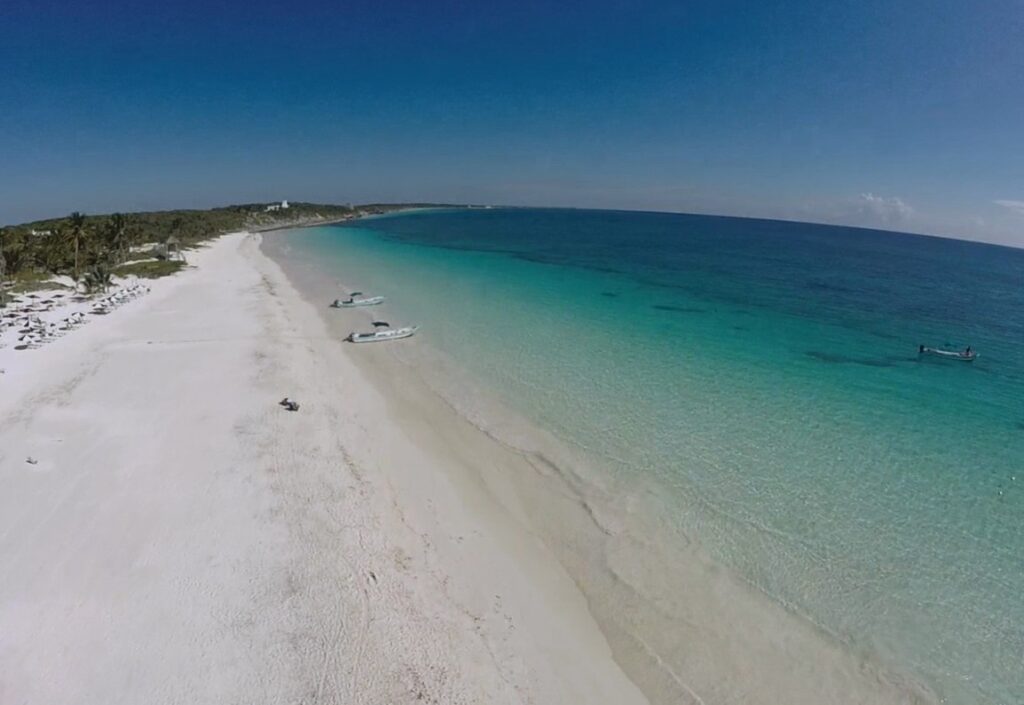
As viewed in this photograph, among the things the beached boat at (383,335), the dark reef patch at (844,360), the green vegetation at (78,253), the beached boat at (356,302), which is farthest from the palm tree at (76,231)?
the dark reef patch at (844,360)

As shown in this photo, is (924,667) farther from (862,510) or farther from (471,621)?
(471,621)

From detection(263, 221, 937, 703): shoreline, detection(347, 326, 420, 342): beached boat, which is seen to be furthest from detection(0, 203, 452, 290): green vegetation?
detection(263, 221, 937, 703): shoreline

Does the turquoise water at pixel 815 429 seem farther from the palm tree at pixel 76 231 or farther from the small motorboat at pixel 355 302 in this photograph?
→ the palm tree at pixel 76 231

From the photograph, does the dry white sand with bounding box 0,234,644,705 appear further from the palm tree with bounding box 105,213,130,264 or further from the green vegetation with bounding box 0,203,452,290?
the palm tree with bounding box 105,213,130,264

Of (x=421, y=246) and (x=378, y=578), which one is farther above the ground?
(x=421, y=246)

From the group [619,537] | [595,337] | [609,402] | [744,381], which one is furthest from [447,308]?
[619,537]

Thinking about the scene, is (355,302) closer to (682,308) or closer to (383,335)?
(383,335)
